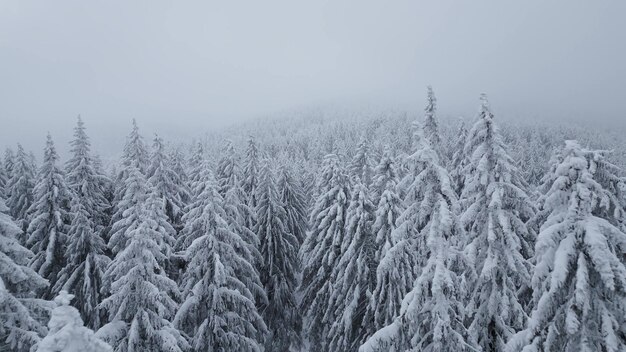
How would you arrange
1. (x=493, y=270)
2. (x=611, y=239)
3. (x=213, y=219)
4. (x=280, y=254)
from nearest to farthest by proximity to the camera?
(x=611, y=239), (x=493, y=270), (x=213, y=219), (x=280, y=254)

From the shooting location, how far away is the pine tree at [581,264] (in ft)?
26.0

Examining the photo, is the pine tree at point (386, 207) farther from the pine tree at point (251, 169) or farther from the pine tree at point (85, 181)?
the pine tree at point (85, 181)

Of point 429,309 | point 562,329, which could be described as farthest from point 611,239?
point 429,309

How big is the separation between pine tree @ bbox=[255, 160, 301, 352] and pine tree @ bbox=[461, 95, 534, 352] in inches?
700

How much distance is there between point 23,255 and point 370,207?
16290 millimetres

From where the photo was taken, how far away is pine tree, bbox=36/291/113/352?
7.36 metres

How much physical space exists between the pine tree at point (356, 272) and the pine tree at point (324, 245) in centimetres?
173

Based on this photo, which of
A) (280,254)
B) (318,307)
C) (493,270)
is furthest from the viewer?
(280,254)

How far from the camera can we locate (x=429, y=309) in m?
10.6

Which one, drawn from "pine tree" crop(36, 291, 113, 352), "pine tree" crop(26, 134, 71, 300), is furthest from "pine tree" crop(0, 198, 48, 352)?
"pine tree" crop(26, 134, 71, 300)

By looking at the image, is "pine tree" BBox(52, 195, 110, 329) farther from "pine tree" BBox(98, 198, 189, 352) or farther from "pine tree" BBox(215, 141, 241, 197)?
"pine tree" BBox(98, 198, 189, 352)

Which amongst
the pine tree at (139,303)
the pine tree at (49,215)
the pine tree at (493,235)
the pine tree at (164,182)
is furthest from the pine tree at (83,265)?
the pine tree at (493,235)

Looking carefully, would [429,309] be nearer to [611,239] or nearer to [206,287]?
[611,239]

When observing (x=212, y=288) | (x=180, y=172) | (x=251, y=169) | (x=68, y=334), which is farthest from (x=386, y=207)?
(x=180, y=172)
